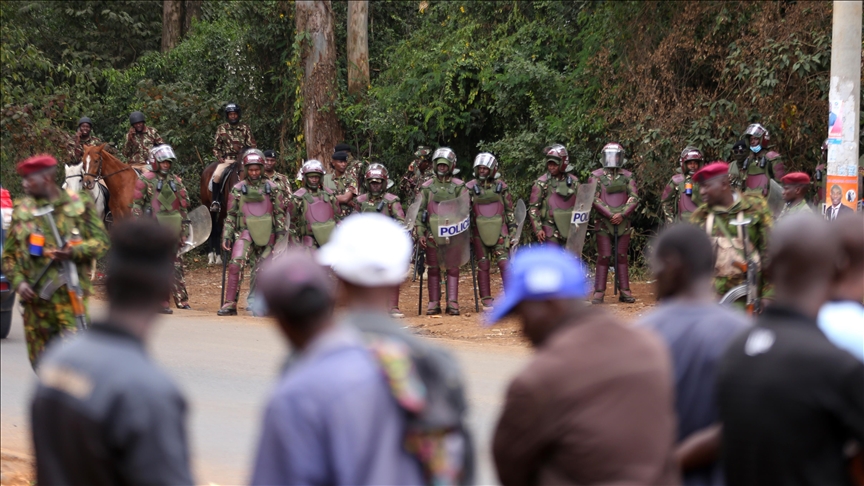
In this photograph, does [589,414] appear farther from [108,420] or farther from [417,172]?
[417,172]

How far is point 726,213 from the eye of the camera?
820cm

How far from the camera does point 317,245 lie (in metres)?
14.7

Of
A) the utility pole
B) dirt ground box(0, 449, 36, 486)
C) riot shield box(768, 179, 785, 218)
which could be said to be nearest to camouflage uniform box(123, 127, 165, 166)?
riot shield box(768, 179, 785, 218)

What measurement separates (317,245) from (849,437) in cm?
1172

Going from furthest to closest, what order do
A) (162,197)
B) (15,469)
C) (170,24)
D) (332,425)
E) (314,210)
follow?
(170,24)
(162,197)
(314,210)
(15,469)
(332,425)

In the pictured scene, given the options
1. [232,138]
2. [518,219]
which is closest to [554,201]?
[518,219]

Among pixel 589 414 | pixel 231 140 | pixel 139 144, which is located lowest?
pixel 589 414

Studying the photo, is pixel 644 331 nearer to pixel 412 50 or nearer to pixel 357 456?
pixel 357 456

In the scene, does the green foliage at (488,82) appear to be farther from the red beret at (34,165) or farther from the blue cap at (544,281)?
the blue cap at (544,281)

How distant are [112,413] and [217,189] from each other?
16326mm

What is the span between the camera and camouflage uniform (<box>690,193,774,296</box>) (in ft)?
27.0

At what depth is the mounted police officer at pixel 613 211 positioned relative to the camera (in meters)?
14.9

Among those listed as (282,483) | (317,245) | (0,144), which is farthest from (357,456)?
(0,144)

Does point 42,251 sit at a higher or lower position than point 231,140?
lower
